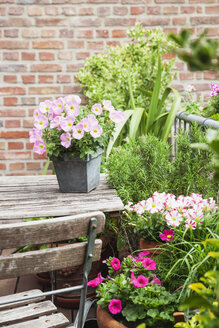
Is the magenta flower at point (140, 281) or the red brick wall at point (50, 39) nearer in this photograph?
the magenta flower at point (140, 281)

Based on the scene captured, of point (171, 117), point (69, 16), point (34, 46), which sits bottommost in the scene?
point (171, 117)

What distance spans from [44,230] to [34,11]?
8.70 feet

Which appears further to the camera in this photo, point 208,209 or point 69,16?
point 69,16

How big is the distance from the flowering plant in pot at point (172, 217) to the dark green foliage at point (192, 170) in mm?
163

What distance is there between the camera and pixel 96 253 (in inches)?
45.0

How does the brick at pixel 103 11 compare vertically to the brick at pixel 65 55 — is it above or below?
above

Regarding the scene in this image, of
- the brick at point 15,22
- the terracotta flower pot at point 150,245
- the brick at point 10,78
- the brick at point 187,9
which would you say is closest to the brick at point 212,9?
the brick at point 187,9

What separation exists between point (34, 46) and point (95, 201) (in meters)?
2.03

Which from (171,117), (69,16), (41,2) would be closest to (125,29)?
(69,16)

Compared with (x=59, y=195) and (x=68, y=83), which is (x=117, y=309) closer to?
(x=59, y=195)

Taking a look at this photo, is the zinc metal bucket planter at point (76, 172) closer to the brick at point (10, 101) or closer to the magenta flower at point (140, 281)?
the magenta flower at point (140, 281)

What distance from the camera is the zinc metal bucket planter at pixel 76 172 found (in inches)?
69.8

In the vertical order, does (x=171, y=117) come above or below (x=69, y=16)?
below

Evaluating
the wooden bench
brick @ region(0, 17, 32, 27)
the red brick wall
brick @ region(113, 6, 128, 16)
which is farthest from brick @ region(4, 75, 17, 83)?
the wooden bench
